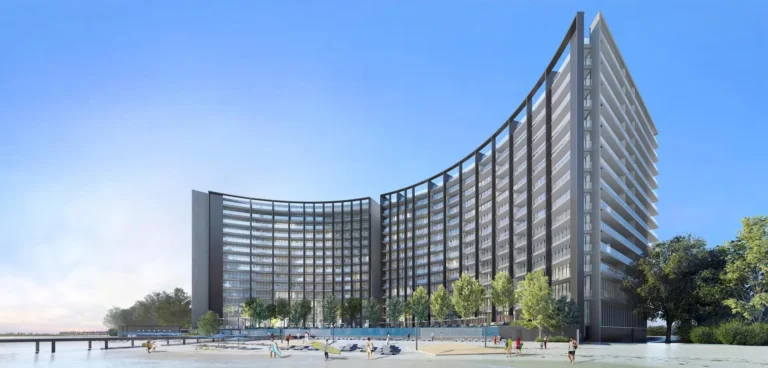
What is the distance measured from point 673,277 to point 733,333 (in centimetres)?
1305

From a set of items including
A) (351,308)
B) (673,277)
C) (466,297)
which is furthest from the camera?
(351,308)

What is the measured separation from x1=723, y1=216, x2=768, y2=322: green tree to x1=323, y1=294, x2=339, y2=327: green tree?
4731 inches

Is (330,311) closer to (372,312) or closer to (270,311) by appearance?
(372,312)

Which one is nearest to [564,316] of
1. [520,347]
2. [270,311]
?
[520,347]

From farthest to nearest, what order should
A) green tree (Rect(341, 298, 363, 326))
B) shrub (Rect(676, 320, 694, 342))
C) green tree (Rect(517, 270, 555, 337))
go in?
green tree (Rect(341, 298, 363, 326)) → shrub (Rect(676, 320, 694, 342)) → green tree (Rect(517, 270, 555, 337))

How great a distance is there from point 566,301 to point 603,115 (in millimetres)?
29713

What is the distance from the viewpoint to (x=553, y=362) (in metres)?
55.1

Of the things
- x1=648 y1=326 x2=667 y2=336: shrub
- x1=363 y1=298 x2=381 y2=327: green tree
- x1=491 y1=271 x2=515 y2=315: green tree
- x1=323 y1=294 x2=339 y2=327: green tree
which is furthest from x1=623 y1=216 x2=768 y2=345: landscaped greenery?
x1=323 y1=294 x2=339 y2=327: green tree

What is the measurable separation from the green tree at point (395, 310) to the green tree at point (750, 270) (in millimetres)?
98424

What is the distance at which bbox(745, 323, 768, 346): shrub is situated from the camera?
252ft

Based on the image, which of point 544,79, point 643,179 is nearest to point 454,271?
point 643,179

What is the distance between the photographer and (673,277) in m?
91.4

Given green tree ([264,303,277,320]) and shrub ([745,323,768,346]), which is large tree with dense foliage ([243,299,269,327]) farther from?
shrub ([745,323,768,346])

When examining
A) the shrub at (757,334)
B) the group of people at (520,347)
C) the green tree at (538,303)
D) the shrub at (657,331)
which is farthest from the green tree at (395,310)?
the shrub at (757,334)
